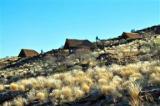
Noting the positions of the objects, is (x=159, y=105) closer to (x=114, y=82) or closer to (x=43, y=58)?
(x=114, y=82)

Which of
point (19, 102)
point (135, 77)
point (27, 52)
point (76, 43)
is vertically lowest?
point (19, 102)

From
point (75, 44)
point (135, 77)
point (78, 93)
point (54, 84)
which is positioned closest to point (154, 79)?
point (135, 77)

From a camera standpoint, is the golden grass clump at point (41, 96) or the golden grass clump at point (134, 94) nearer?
the golden grass clump at point (134, 94)

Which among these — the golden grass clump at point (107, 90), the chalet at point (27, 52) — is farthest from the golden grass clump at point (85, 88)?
the chalet at point (27, 52)

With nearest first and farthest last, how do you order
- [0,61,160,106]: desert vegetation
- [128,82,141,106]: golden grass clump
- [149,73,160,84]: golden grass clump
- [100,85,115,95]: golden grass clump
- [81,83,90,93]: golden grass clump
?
[128,82,141,106]: golden grass clump
[0,61,160,106]: desert vegetation
[149,73,160,84]: golden grass clump
[100,85,115,95]: golden grass clump
[81,83,90,93]: golden grass clump

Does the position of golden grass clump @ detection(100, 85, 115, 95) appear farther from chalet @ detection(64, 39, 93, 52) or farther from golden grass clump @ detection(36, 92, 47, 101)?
chalet @ detection(64, 39, 93, 52)

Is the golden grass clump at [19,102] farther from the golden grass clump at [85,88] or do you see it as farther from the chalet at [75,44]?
the chalet at [75,44]

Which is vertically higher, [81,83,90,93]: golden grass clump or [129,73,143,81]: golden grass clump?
[129,73,143,81]: golden grass clump

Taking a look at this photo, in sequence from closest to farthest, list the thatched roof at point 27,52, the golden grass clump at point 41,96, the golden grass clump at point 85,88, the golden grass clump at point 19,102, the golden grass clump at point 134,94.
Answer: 1. the golden grass clump at point 134,94
2. the golden grass clump at point 85,88
3. the golden grass clump at point 41,96
4. the golden grass clump at point 19,102
5. the thatched roof at point 27,52

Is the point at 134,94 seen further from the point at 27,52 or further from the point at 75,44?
the point at 27,52

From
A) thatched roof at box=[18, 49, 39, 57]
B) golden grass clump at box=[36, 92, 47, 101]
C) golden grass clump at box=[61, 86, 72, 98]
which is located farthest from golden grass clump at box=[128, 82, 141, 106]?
thatched roof at box=[18, 49, 39, 57]

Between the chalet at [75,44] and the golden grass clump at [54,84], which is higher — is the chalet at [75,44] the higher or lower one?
the higher one

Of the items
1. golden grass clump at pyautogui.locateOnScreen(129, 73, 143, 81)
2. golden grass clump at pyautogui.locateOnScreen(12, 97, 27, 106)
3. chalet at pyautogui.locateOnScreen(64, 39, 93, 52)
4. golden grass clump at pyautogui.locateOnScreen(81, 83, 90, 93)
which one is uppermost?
chalet at pyautogui.locateOnScreen(64, 39, 93, 52)

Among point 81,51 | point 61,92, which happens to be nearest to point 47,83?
point 61,92
